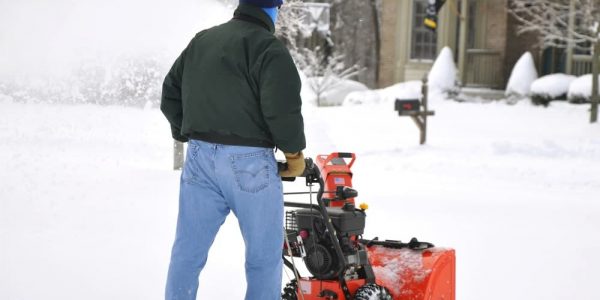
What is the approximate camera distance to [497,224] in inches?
292

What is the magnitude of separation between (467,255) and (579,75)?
17.4 metres

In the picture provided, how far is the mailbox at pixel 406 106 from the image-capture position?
600 inches

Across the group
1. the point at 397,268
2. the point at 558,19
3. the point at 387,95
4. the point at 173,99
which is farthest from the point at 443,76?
the point at 173,99

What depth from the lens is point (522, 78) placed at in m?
21.2

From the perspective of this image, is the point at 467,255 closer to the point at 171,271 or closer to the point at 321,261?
the point at 321,261

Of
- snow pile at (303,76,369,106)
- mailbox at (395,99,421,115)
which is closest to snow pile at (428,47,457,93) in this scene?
snow pile at (303,76,369,106)

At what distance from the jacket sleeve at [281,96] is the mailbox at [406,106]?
472 inches

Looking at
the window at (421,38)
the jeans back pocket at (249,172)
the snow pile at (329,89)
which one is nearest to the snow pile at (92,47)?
the jeans back pocket at (249,172)

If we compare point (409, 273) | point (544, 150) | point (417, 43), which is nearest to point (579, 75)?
point (417, 43)

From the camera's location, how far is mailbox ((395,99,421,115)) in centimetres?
1523

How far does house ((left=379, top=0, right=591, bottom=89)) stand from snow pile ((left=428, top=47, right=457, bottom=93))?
0.91 meters

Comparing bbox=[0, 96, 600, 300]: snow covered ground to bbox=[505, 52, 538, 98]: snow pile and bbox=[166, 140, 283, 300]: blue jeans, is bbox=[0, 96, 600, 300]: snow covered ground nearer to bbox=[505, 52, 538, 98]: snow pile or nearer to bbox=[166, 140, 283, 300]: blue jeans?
bbox=[166, 140, 283, 300]: blue jeans

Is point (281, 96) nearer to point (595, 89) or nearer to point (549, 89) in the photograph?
point (595, 89)

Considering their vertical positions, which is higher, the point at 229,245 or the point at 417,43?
the point at 417,43
